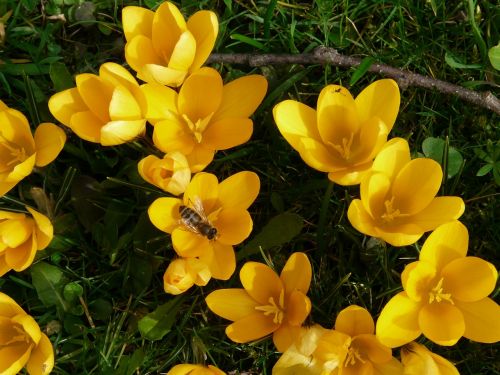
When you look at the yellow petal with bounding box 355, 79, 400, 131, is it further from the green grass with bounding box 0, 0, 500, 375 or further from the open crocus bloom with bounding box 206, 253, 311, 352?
the open crocus bloom with bounding box 206, 253, 311, 352

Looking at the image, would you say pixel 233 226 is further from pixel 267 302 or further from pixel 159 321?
pixel 159 321

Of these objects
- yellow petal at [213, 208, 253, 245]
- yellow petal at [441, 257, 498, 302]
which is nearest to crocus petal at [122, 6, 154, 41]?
yellow petal at [213, 208, 253, 245]

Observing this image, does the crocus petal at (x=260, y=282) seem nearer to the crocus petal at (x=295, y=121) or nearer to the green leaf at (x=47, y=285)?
the crocus petal at (x=295, y=121)

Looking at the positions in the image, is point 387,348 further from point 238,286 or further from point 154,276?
point 154,276

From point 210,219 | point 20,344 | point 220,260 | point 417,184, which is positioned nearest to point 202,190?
point 210,219

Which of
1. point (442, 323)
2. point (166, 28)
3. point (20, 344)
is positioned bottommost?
point (20, 344)

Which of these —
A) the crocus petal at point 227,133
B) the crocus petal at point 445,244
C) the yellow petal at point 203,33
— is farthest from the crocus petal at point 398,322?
the yellow petal at point 203,33
